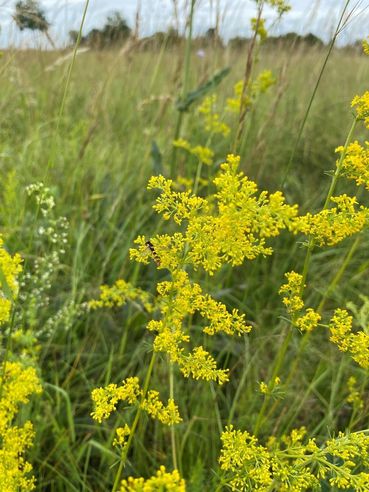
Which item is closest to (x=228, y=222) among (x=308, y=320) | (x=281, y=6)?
(x=308, y=320)

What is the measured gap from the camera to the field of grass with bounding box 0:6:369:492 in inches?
69.7

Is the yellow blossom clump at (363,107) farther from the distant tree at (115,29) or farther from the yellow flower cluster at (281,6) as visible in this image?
the distant tree at (115,29)

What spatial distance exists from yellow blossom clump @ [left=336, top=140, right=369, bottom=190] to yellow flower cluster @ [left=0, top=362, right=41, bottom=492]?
0.93 m

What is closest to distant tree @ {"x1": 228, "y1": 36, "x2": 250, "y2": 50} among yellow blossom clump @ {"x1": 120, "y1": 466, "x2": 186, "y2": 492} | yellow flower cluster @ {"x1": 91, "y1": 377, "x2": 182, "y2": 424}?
yellow flower cluster @ {"x1": 91, "y1": 377, "x2": 182, "y2": 424}

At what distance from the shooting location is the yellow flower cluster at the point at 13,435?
113 centimetres

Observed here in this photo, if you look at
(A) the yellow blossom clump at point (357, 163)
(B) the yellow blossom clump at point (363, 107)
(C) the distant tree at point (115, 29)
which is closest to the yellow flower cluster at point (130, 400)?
(A) the yellow blossom clump at point (357, 163)

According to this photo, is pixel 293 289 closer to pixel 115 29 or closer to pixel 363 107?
pixel 363 107

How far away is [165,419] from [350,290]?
6.01 feet

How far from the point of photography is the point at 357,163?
1.11 meters

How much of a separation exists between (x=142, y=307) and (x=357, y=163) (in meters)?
1.42

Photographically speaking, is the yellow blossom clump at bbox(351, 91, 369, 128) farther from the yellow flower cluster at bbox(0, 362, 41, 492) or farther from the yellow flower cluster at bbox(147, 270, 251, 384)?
the yellow flower cluster at bbox(0, 362, 41, 492)

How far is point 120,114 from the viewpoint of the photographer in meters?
4.44

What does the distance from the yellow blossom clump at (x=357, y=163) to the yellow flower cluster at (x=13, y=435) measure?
929mm

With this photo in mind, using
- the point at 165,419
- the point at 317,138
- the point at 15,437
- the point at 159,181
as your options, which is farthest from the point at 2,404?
the point at 317,138
